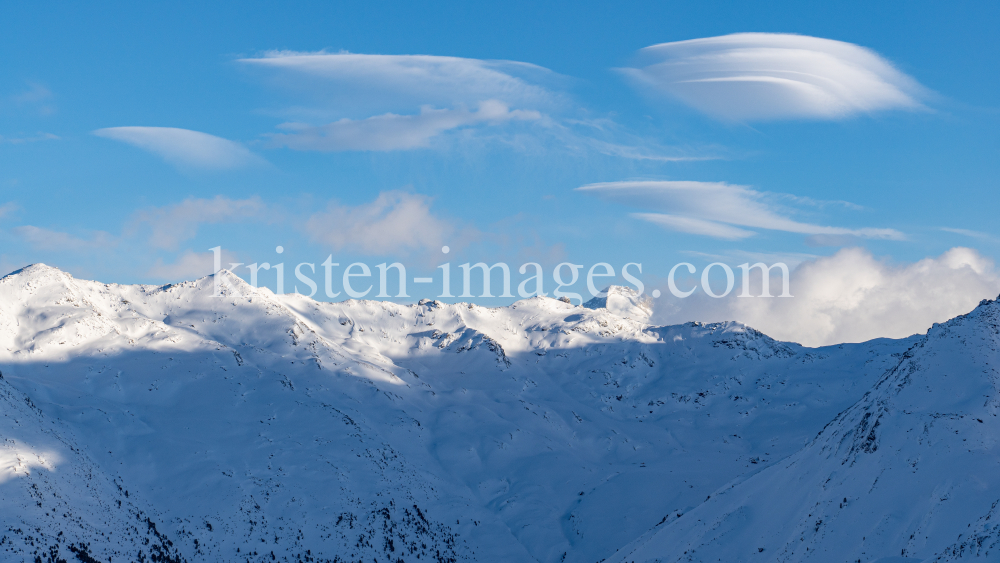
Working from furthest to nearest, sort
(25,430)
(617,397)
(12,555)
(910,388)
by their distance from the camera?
(617,397) → (25,430) → (910,388) → (12,555)

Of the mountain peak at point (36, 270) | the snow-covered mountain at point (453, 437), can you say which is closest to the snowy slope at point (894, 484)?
the snow-covered mountain at point (453, 437)

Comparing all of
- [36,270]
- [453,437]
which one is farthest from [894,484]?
[36,270]

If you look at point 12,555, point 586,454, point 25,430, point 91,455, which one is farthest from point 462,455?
point 12,555

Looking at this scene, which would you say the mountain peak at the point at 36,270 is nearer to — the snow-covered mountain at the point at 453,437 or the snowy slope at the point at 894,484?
the snow-covered mountain at the point at 453,437

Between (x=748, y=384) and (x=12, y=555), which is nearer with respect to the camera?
(x=12, y=555)

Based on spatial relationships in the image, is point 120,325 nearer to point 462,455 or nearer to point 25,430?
point 25,430

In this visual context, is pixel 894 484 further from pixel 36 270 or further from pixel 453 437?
A: pixel 36 270

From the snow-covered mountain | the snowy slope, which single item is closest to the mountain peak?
the snow-covered mountain

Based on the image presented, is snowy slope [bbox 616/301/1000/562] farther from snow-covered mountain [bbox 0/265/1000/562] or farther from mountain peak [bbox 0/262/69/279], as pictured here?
mountain peak [bbox 0/262/69/279]

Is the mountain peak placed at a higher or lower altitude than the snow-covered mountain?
higher

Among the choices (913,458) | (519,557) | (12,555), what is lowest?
(519,557)
